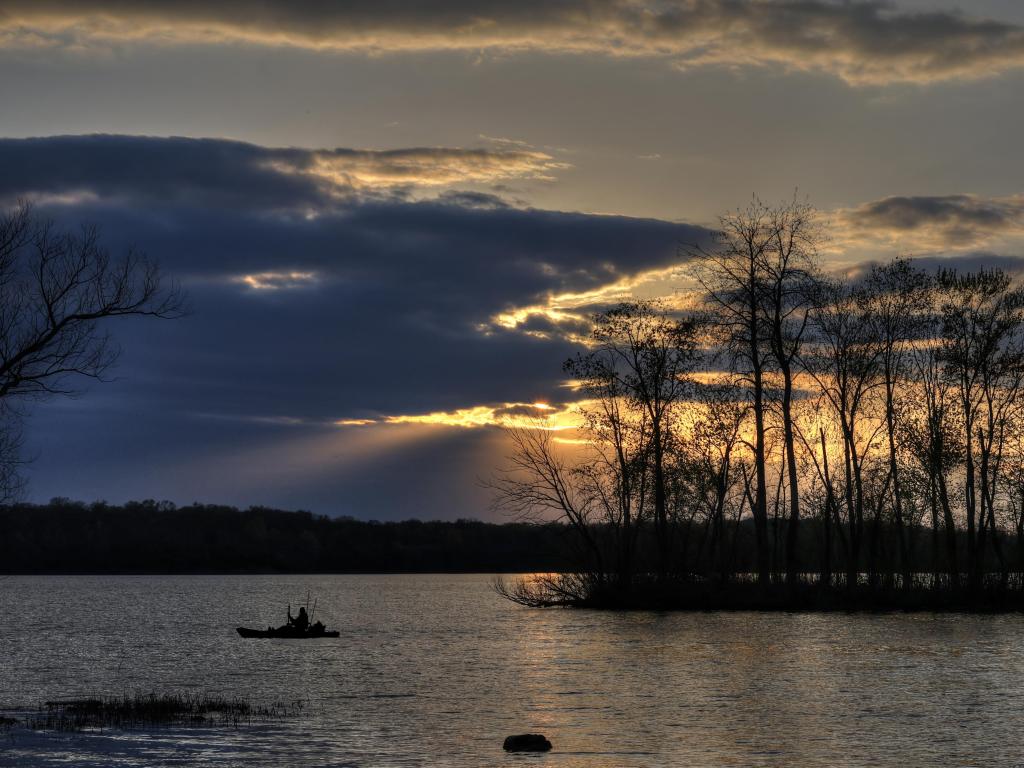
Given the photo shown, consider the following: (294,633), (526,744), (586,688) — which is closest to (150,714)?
(526,744)

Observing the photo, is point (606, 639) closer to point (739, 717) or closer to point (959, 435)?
point (959, 435)

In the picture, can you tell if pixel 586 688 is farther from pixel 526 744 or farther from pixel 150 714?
pixel 150 714

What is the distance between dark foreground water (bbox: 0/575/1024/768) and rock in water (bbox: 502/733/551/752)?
46 cm

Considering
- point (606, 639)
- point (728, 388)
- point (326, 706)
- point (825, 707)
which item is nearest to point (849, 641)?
point (606, 639)

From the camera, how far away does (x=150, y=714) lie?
3288cm

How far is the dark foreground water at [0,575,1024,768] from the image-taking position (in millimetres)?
27828

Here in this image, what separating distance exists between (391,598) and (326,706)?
12875 centimetres

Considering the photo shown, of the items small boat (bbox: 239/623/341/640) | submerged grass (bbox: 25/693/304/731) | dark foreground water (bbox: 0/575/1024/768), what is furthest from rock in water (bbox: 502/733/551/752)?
small boat (bbox: 239/623/341/640)

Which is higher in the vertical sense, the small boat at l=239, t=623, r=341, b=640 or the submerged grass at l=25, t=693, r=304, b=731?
the submerged grass at l=25, t=693, r=304, b=731

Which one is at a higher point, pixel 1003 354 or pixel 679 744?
pixel 1003 354

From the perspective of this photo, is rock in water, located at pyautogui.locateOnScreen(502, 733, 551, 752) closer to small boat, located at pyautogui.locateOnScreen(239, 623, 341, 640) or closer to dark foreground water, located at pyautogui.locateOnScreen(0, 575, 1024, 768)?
dark foreground water, located at pyautogui.locateOnScreen(0, 575, 1024, 768)

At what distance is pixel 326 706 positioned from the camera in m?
39.0

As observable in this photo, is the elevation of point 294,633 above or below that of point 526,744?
below

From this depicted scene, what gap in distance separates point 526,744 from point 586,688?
15496 mm
